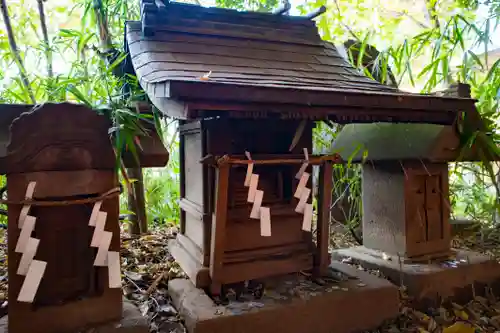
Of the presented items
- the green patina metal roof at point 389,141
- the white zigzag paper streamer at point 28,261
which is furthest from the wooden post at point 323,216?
the white zigzag paper streamer at point 28,261

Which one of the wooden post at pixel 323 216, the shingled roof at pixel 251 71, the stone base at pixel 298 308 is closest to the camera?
the shingled roof at pixel 251 71

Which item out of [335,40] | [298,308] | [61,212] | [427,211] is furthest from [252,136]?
[335,40]

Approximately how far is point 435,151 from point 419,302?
1.09 meters

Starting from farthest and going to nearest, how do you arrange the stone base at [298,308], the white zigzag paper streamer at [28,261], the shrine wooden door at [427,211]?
the shrine wooden door at [427,211] → the stone base at [298,308] → the white zigzag paper streamer at [28,261]

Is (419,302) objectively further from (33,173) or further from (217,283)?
(33,173)

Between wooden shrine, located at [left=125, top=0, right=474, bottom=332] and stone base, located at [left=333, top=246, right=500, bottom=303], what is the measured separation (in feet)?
1.12

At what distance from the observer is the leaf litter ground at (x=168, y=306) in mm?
2314

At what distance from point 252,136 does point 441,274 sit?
1735 millimetres

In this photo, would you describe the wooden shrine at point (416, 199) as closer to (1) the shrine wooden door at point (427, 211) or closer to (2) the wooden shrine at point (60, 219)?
(1) the shrine wooden door at point (427, 211)

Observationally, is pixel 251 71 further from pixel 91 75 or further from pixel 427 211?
pixel 427 211

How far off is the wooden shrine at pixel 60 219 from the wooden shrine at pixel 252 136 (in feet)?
1.39

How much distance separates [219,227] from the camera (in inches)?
87.0

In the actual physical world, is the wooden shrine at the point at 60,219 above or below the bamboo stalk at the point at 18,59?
below

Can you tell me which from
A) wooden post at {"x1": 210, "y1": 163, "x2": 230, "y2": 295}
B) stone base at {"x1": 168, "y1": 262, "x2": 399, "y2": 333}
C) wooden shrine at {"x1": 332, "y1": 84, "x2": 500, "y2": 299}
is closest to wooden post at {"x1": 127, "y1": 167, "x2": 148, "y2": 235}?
stone base at {"x1": 168, "y1": 262, "x2": 399, "y2": 333}
